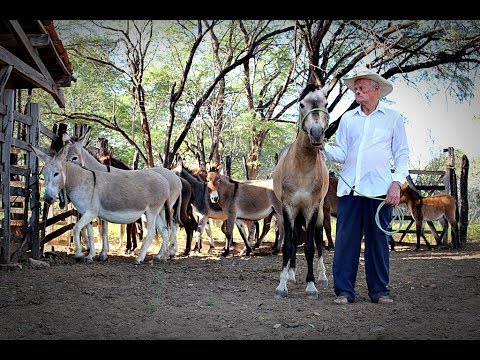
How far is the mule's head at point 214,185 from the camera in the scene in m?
11.2

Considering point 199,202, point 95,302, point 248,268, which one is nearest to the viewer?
point 95,302

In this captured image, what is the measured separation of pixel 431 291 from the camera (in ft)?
20.4

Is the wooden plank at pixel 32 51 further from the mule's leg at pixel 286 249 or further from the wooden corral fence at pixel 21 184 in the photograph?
the mule's leg at pixel 286 249

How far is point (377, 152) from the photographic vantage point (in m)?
5.34

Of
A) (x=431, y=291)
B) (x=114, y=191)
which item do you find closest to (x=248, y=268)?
(x=114, y=191)

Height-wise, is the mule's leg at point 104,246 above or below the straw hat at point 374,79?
below

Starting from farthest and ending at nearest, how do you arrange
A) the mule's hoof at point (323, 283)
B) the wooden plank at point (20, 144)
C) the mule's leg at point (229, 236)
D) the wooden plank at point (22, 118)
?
1. the mule's leg at point (229, 236)
2. the wooden plank at point (22, 118)
3. the wooden plank at point (20, 144)
4. the mule's hoof at point (323, 283)

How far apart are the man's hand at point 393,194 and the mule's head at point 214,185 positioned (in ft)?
20.9

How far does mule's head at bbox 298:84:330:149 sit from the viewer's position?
5.05 meters

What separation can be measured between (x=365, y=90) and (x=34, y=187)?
17.5ft

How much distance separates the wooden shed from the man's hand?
201 inches

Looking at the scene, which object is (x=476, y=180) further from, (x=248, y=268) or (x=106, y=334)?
(x=106, y=334)

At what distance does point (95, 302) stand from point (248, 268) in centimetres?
358

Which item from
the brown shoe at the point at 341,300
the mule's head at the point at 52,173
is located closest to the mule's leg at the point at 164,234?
the mule's head at the point at 52,173
